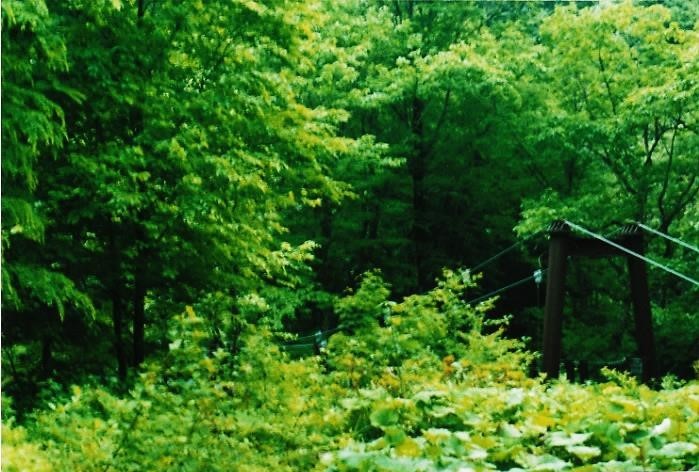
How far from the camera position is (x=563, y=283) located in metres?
12.0

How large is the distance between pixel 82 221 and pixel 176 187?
3.56 ft

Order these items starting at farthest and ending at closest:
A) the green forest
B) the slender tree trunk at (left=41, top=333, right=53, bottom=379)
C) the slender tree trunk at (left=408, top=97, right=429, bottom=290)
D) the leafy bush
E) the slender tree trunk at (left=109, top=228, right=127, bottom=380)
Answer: the slender tree trunk at (left=408, top=97, right=429, bottom=290) → the slender tree trunk at (left=109, top=228, right=127, bottom=380) → the slender tree trunk at (left=41, top=333, right=53, bottom=379) → the green forest → the leafy bush

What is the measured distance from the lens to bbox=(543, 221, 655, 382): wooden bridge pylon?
12.0 metres

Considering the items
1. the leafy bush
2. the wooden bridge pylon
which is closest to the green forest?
the leafy bush

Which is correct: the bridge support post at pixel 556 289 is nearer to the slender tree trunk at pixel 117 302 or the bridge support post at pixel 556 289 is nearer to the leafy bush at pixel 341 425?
the leafy bush at pixel 341 425

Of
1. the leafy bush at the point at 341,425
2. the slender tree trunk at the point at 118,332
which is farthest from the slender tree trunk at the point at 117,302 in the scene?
the leafy bush at the point at 341,425

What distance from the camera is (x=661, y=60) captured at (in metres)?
17.8

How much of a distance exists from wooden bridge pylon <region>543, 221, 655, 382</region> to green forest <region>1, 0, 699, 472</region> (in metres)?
0.16

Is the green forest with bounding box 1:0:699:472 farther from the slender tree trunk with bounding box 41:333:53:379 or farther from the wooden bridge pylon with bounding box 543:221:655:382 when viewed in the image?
the wooden bridge pylon with bounding box 543:221:655:382

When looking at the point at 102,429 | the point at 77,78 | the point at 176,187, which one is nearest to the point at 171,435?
the point at 102,429

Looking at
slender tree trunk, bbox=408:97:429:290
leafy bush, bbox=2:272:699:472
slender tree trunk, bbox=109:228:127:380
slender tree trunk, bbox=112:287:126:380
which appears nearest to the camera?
leafy bush, bbox=2:272:699:472

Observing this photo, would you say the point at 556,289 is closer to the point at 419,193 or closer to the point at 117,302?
the point at 117,302

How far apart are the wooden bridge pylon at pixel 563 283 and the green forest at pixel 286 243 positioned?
6.2 inches

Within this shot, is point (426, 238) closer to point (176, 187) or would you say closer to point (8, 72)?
point (176, 187)
